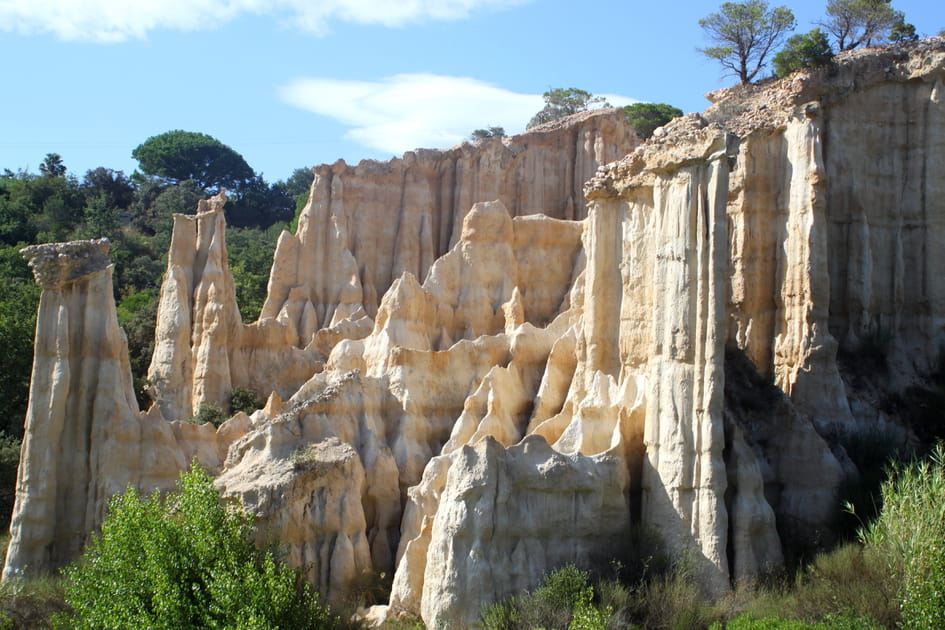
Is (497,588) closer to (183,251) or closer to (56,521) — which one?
(56,521)

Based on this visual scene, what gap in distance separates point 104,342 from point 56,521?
3.88 metres

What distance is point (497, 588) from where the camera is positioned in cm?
1911

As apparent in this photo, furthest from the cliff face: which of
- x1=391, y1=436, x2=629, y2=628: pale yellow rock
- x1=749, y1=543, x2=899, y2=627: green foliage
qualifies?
x1=749, y1=543, x2=899, y2=627: green foliage

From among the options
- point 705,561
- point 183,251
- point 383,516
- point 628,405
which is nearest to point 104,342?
point 383,516

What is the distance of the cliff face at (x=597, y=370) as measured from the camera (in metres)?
20.5

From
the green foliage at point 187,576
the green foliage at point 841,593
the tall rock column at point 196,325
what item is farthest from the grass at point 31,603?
the tall rock column at point 196,325

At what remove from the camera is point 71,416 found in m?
23.5

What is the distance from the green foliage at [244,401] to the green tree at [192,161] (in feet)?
153

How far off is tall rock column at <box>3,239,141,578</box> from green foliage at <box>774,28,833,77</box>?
64.9 ft

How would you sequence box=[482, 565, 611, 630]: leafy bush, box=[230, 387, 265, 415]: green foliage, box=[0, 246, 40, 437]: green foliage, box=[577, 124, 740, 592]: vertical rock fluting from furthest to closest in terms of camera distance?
box=[230, 387, 265, 415]: green foliage, box=[0, 246, 40, 437]: green foliage, box=[577, 124, 740, 592]: vertical rock fluting, box=[482, 565, 611, 630]: leafy bush

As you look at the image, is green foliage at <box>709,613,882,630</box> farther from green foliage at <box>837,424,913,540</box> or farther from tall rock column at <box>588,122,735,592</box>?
green foliage at <box>837,424,913,540</box>

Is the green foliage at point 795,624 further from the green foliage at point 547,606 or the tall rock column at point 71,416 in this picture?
the tall rock column at point 71,416

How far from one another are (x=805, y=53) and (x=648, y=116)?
24.5 metres

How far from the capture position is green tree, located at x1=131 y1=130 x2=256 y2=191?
267ft
